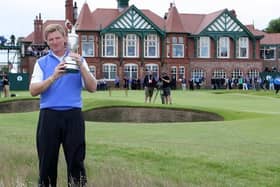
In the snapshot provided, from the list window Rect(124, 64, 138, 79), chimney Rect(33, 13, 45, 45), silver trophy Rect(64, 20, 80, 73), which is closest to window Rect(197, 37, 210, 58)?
window Rect(124, 64, 138, 79)

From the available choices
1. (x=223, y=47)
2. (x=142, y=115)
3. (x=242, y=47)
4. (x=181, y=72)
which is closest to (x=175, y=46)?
(x=181, y=72)

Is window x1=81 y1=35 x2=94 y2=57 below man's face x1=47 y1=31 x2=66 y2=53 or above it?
above

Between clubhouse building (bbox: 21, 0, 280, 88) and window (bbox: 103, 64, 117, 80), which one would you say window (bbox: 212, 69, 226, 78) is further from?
window (bbox: 103, 64, 117, 80)

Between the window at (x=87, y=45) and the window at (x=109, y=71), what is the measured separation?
2.14 m

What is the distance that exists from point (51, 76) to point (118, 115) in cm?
1802

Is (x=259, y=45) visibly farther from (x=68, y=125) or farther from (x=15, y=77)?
(x=68, y=125)

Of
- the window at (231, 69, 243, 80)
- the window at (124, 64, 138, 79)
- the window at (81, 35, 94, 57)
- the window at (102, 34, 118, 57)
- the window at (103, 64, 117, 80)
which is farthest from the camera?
the window at (231, 69, 243, 80)

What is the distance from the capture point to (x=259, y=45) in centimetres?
7038

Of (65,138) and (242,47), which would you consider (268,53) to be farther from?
(65,138)

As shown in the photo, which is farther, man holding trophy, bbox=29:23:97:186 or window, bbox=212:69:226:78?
window, bbox=212:69:226:78

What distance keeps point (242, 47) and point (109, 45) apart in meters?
15.6

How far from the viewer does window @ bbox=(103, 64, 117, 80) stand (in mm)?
63875

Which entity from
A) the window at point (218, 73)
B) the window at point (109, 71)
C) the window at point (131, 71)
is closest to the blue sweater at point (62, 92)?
the window at point (109, 71)

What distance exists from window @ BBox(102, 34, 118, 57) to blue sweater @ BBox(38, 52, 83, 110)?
58.4 m
